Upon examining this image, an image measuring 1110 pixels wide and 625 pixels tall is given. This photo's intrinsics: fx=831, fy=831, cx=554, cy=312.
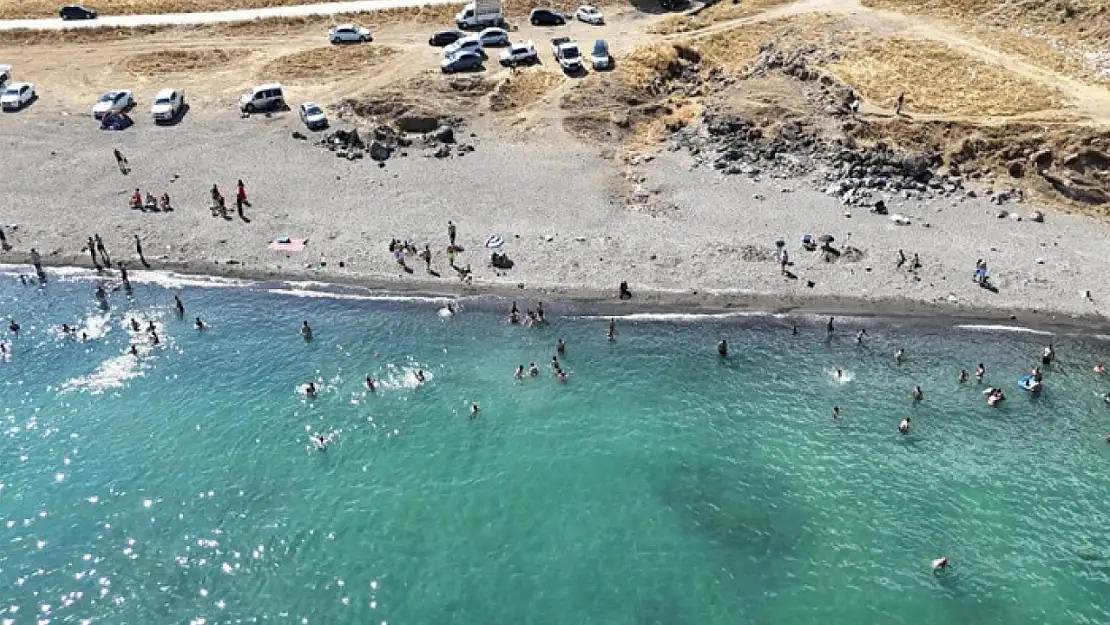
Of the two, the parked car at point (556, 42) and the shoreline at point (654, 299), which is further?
the parked car at point (556, 42)

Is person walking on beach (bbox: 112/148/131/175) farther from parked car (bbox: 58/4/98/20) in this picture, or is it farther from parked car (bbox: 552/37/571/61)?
parked car (bbox: 552/37/571/61)

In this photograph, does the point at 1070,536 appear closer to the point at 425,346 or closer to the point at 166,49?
the point at 425,346

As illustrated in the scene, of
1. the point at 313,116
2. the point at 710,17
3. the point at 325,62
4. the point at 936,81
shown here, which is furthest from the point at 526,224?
the point at 710,17

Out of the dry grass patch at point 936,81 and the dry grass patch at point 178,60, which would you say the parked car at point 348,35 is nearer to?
the dry grass patch at point 178,60

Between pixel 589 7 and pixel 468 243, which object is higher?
pixel 589 7

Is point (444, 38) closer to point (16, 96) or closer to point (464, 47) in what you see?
point (464, 47)

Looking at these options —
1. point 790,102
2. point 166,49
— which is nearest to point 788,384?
point 790,102

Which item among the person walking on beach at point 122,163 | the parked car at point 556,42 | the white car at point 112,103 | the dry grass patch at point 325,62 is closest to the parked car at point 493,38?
the parked car at point 556,42

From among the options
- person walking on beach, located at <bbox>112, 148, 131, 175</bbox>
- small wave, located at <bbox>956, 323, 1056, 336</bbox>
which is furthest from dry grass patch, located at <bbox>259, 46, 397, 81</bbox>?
small wave, located at <bbox>956, 323, 1056, 336</bbox>
